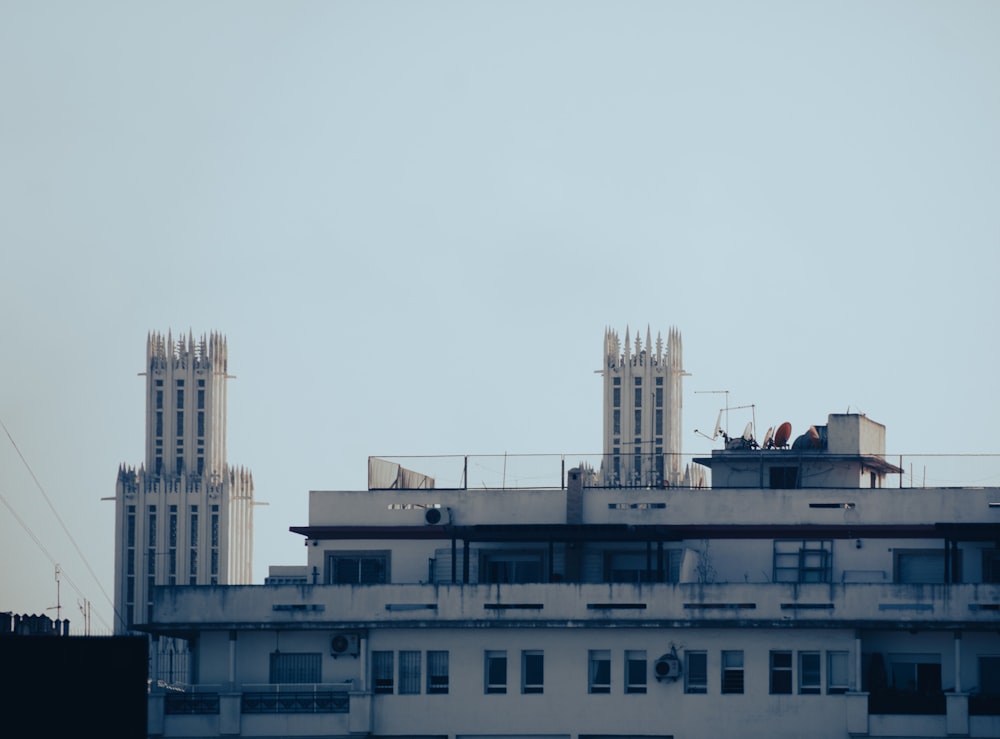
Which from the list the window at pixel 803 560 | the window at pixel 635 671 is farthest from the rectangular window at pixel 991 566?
the window at pixel 635 671

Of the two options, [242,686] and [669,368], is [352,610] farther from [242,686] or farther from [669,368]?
Result: [669,368]

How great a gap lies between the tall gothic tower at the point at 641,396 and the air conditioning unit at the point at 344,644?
412 feet

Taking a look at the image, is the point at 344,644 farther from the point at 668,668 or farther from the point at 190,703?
the point at 668,668

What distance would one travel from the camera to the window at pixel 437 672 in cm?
5706

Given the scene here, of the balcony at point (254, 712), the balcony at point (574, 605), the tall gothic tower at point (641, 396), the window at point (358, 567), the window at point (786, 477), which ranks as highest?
the tall gothic tower at point (641, 396)

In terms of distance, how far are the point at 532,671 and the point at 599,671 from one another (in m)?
1.48

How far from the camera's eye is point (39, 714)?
51469 mm

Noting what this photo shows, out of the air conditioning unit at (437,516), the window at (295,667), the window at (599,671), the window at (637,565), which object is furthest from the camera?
the air conditioning unit at (437,516)

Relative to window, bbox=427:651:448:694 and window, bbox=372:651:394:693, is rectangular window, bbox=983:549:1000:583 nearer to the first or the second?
window, bbox=427:651:448:694

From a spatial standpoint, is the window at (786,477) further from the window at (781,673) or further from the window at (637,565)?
the window at (781,673)

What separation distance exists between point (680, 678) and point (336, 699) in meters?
7.59

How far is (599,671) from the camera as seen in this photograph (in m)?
56.7

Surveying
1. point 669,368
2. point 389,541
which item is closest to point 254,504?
point 669,368

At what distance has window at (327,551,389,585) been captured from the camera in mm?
60000
